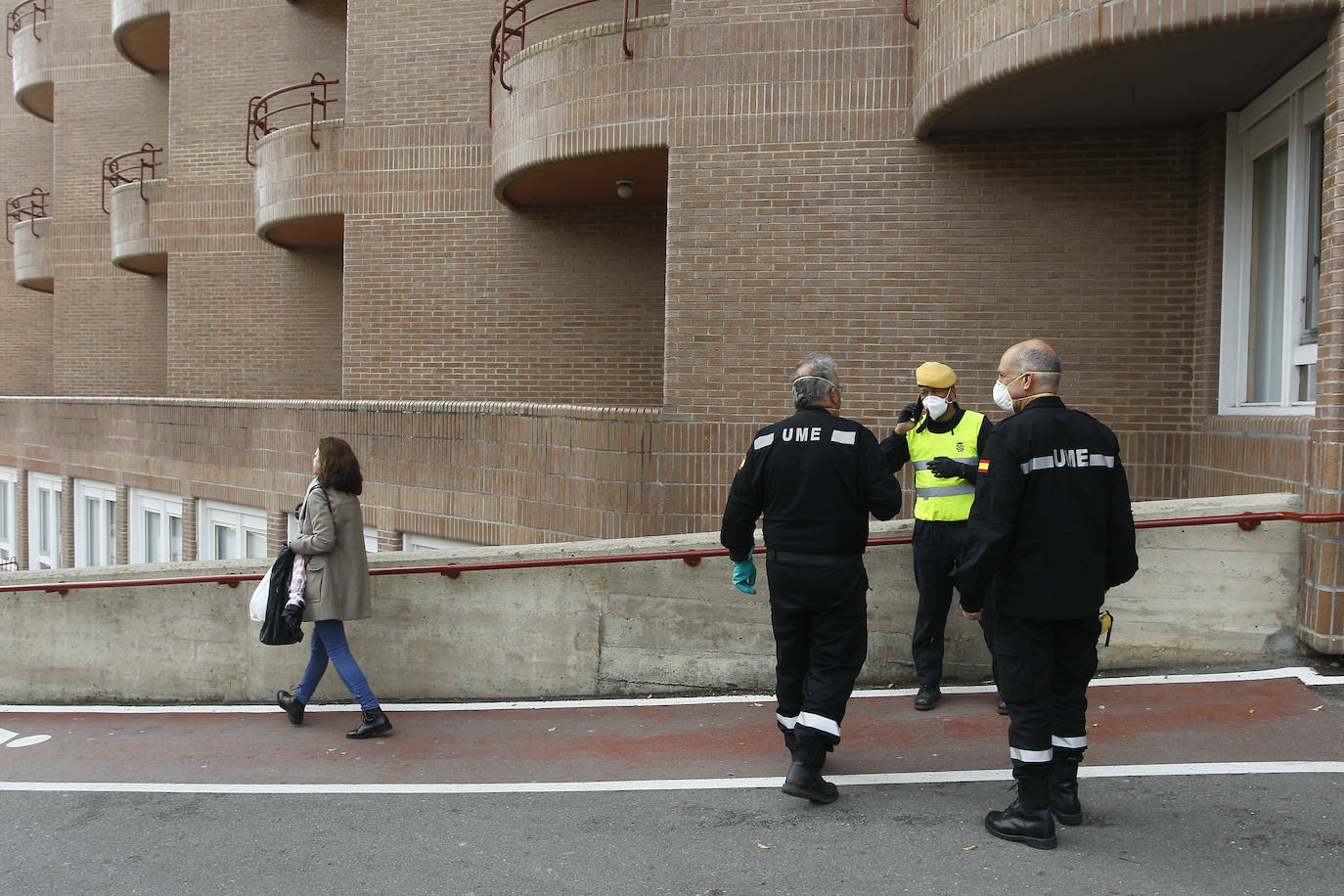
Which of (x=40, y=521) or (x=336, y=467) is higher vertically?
(x=336, y=467)

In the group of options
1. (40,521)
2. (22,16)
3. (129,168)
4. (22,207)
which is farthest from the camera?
(22,207)

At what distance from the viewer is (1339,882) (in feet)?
12.8

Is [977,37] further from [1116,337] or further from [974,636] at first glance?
[974,636]

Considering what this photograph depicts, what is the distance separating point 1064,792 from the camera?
4.48 metres

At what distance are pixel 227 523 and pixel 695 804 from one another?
12.1 metres

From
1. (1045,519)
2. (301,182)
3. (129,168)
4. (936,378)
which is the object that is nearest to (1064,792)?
(1045,519)

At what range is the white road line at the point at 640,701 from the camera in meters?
6.23

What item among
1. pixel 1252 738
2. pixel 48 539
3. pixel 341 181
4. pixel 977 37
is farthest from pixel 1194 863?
pixel 48 539

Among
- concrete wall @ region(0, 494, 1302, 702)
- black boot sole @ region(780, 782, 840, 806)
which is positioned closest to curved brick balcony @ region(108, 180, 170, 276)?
concrete wall @ region(0, 494, 1302, 702)

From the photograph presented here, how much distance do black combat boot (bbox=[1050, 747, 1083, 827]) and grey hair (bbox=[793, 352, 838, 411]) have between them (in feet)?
5.79

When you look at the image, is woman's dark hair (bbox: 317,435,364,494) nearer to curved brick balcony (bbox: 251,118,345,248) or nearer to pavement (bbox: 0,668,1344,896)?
pavement (bbox: 0,668,1344,896)

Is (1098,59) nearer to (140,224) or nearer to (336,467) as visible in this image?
(336,467)

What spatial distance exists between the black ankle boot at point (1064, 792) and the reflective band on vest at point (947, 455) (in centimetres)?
162

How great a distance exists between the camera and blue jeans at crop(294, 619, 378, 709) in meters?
6.65
